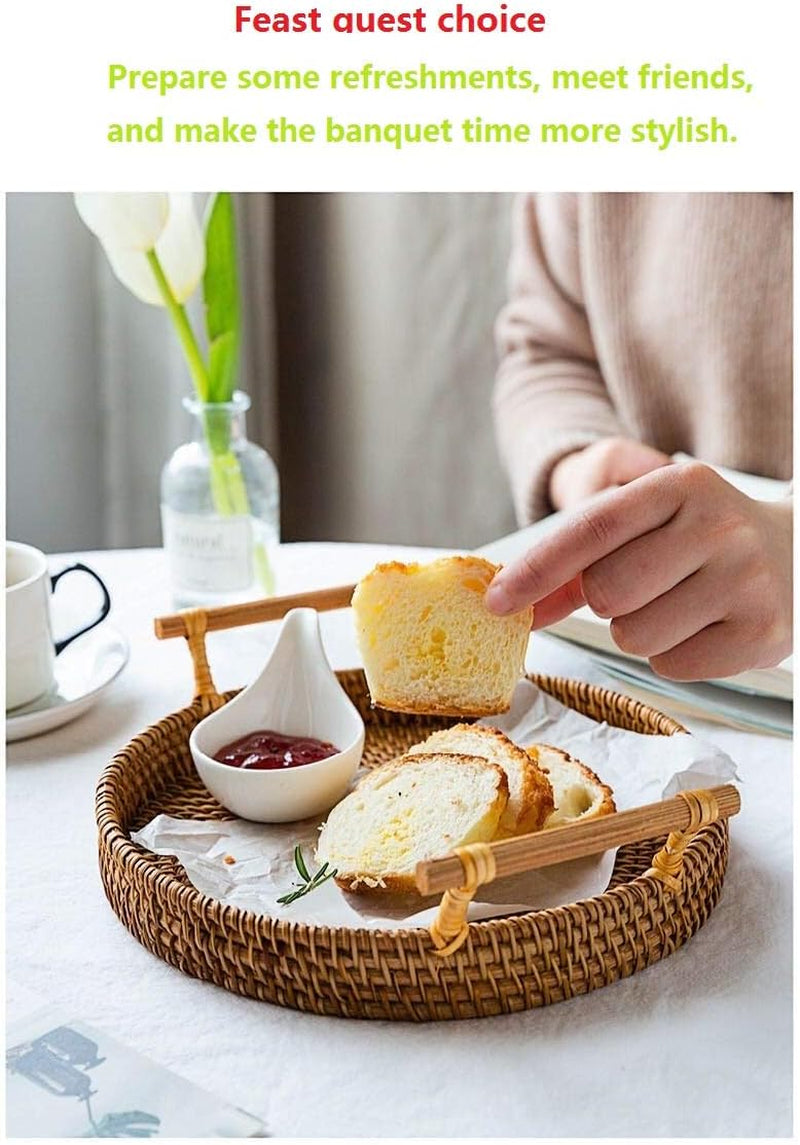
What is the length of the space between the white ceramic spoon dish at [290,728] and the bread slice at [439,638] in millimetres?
79

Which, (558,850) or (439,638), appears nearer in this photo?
(558,850)

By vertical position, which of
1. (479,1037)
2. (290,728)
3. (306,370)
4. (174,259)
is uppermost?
(174,259)

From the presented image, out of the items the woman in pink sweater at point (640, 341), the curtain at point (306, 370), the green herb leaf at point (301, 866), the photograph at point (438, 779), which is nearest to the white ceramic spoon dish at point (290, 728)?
the photograph at point (438, 779)

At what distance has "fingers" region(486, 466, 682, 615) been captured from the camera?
0.97 m

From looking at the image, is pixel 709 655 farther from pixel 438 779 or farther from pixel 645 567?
pixel 438 779

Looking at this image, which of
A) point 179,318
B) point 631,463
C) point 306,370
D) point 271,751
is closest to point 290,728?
point 271,751

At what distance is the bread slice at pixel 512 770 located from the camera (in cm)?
97

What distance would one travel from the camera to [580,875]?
0.95 meters

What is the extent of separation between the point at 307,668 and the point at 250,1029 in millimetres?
417

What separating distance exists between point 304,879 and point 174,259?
805mm

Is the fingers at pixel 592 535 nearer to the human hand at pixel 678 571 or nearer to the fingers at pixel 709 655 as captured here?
the human hand at pixel 678 571

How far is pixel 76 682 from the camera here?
134 cm
